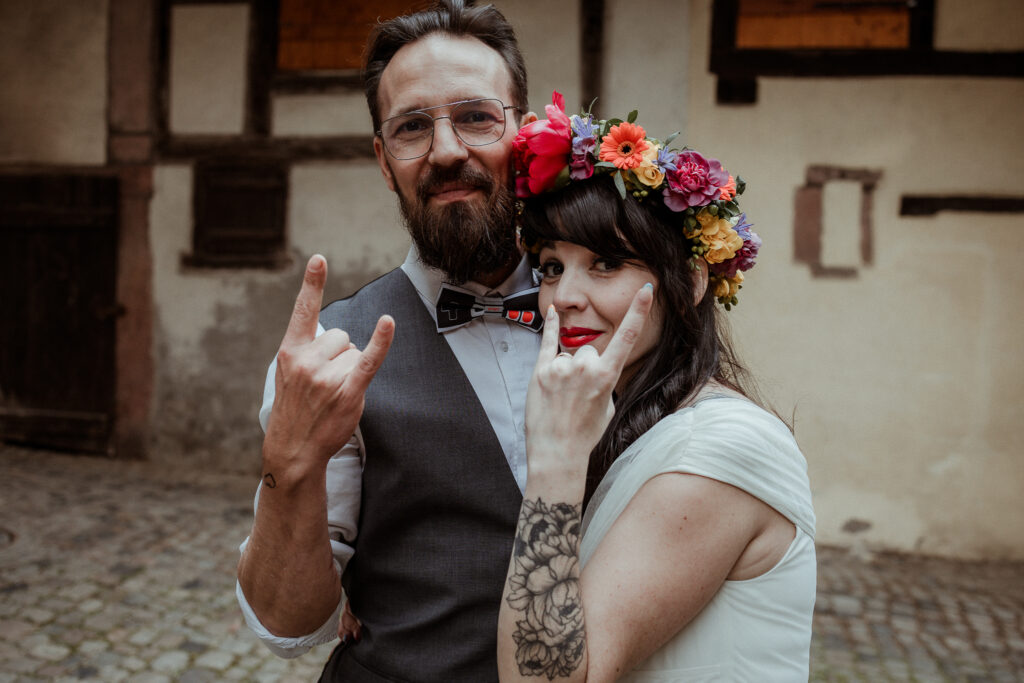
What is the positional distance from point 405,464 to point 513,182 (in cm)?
72

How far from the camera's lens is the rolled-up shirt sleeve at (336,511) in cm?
158

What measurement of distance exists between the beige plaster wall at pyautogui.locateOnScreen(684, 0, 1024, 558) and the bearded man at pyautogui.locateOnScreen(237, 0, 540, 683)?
3.78 metres

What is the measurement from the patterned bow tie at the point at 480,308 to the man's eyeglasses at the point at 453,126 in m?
0.34

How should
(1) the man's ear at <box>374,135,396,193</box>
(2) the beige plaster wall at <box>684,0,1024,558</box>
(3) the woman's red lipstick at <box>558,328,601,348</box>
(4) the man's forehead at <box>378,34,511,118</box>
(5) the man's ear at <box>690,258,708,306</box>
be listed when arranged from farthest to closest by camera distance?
1. (2) the beige plaster wall at <box>684,0,1024,558</box>
2. (1) the man's ear at <box>374,135,396,193</box>
3. (4) the man's forehead at <box>378,34,511,118</box>
4. (5) the man's ear at <box>690,258,708,306</box>
5. (3) the woman's red lipstick at <box>558,328,601,348</box>

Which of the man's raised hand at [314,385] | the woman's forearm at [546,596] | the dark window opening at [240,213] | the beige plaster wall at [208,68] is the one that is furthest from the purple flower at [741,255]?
the beige plaster wall at [208,68]

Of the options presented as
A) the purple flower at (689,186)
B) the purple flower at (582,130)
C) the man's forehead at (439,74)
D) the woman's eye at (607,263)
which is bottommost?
the woman's eye at (607,263)

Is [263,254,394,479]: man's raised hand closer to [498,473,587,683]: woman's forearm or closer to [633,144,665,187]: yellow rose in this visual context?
[498,473,587,683]: woman's forearm

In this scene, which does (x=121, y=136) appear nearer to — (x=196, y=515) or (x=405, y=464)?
(x=196, y=515)

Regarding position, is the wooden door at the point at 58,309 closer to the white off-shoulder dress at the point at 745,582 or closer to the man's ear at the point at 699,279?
the man's ear at the point at 699,279

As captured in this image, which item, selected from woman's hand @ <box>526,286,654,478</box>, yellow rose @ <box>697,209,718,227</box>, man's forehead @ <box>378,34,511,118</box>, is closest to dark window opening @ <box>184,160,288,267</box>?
man's forehead @ <box>378,34,511,118</box>

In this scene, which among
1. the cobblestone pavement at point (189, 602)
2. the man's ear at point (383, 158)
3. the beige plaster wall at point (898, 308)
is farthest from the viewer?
the beige plaster wall at point (898, 308)

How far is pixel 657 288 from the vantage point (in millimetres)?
1582

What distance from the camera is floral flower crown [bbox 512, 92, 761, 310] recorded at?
1592mm

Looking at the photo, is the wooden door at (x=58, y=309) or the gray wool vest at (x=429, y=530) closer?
the gray wool vest at (x=429, y=530)
